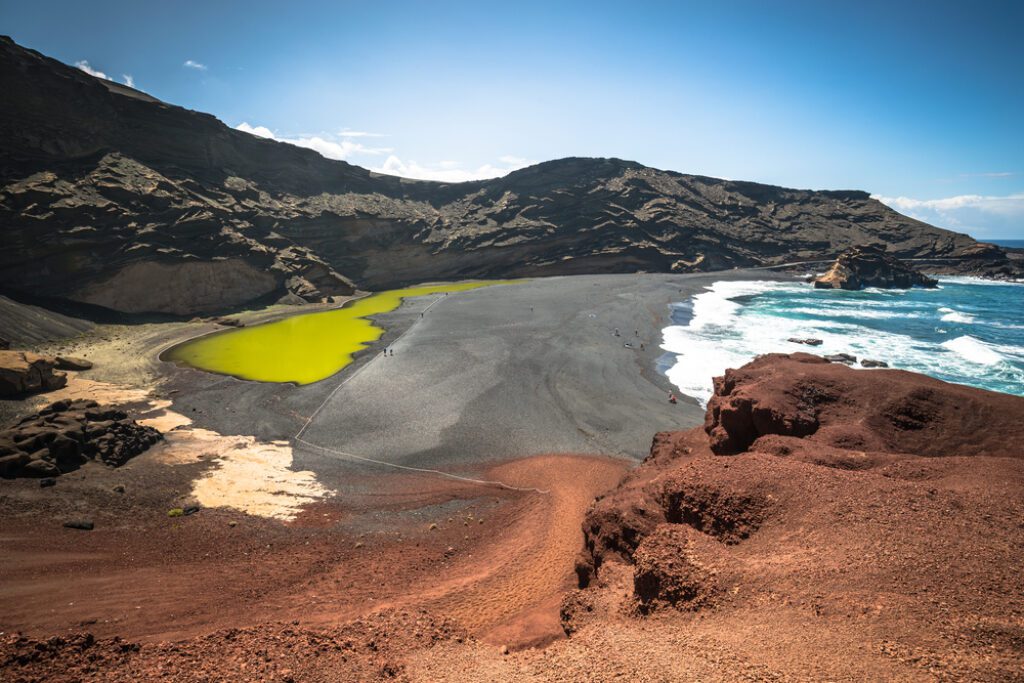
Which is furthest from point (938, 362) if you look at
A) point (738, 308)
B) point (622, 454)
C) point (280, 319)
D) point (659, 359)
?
point (280, 319)

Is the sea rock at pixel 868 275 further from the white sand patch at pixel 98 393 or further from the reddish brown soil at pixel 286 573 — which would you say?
the white sand patch at pixel 98 393

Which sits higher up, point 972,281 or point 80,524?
point 972,281

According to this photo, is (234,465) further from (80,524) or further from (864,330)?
(864,330)

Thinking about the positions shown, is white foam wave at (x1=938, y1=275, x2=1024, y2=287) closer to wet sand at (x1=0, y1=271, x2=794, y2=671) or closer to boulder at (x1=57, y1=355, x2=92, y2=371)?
wet sand at (x1=0, y1=271, x2=794, y2=671)

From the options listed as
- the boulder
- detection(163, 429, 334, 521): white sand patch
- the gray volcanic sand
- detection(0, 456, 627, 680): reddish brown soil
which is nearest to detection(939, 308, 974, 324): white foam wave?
the gray volcanic sand

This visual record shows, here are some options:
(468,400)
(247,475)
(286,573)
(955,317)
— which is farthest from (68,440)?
(955,317)

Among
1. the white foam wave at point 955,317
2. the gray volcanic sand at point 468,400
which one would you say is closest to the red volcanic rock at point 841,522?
the gray volcanic sand at point 468,400
